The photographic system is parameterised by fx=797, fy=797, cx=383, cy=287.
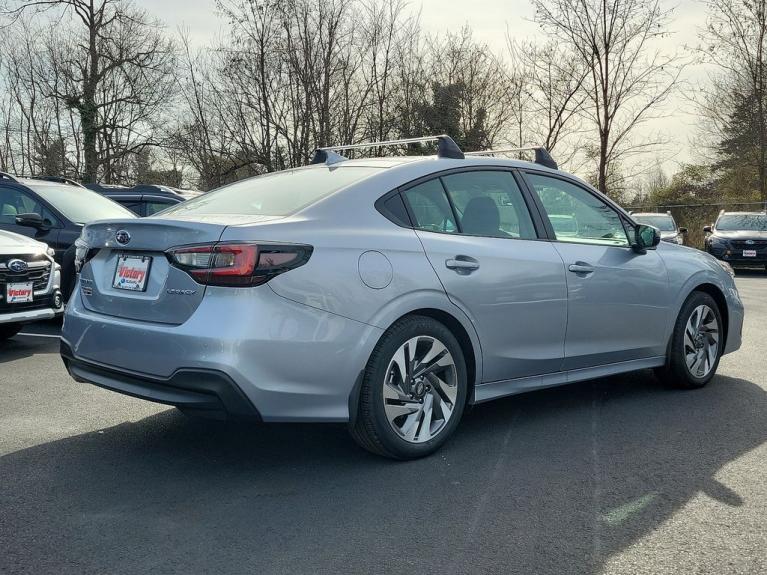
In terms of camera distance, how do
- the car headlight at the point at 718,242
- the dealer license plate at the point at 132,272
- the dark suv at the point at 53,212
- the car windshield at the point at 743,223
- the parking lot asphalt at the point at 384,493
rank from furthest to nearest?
the car windshield at the point at 743,223 → the car headlight at the point at 718,242 → the dark suv at the point at 53,212 → the dealer license plate at the point at 132,272 → the parking lot asphalt at the point at 384,493

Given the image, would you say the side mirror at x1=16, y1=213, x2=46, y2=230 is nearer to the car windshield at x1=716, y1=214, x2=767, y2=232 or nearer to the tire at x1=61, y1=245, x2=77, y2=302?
the tire at x1=61, y1=245, x2=77, y2=302

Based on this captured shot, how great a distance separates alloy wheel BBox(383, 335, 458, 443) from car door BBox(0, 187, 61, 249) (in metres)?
6.42

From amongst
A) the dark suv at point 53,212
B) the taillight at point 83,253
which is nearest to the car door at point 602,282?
the taillight at point 83,253

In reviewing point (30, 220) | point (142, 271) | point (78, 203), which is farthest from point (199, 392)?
point (78, 203)

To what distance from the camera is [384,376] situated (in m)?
3.89

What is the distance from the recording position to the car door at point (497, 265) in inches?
168

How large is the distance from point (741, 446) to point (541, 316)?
129 cm

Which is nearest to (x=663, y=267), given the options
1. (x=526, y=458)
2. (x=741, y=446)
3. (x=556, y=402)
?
(x=556, y=402)

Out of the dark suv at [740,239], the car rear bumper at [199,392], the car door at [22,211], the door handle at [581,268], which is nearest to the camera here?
the car rear bumper at [199,392]

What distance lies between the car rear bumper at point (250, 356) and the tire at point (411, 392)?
5.0 inches

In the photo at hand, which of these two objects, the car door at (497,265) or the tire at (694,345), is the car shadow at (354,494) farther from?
the tire at (694,345)

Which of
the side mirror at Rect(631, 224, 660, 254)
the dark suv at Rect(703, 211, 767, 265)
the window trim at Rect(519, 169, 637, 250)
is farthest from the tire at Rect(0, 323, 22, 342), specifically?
the dark suv at Rect(703, 211, 767, 265)

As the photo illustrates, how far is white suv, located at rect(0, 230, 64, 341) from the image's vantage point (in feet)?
23.1

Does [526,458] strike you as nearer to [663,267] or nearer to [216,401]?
[216,401]
